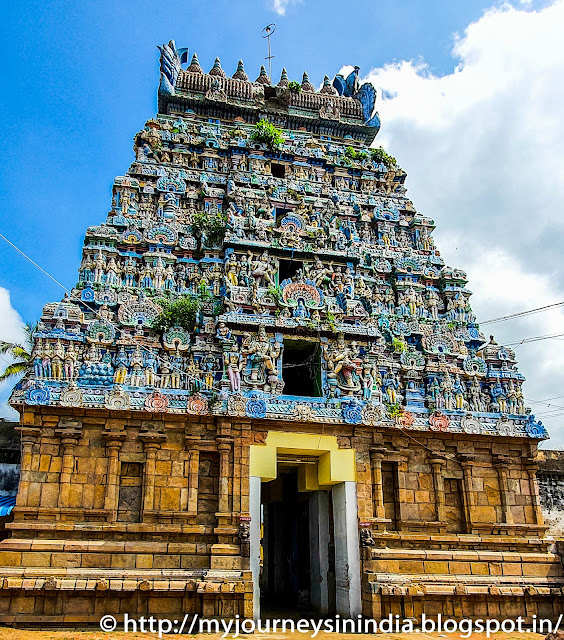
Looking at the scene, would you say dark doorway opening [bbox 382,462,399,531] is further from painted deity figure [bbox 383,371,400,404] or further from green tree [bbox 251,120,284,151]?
green tree [bbox 251,120,284,151]

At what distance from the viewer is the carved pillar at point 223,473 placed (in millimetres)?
13477

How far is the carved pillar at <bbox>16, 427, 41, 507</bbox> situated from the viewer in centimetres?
1272

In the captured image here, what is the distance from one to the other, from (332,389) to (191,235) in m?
6.03

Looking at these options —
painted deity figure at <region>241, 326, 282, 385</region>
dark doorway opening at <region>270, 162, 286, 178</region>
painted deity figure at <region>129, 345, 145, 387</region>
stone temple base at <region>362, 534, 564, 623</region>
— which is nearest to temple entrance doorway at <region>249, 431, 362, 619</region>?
stone temple base at <region>362, 534, 564, 623</region>

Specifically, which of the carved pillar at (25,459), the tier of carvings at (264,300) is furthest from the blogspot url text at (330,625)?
the tier of carvings at (264,300)

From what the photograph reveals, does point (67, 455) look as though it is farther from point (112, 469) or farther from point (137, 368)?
point (137, 368)

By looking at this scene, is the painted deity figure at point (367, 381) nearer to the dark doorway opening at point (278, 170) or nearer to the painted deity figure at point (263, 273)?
the painted deity figure at point (263, 273)

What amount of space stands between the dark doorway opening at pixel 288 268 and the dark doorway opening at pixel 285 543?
573 cm

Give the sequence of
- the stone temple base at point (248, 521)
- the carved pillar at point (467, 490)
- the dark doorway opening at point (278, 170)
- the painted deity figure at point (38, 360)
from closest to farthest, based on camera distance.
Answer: the stone temple base at point (248, 521) < the painted deity figure at point (38, 360) < the carved pillar at point (467, 490) < the dark doorway opening at point (278, 170)

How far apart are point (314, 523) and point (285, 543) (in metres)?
4.20

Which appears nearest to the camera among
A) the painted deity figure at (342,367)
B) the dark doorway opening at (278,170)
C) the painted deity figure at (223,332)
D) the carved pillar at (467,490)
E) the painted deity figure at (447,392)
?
the painted deity figure at (223,332)

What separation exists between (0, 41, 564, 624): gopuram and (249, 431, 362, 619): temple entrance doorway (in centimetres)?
7

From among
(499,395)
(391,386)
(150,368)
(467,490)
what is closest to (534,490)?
(467,490)

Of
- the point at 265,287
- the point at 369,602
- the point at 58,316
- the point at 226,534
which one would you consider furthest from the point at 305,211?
the point at 369,602
